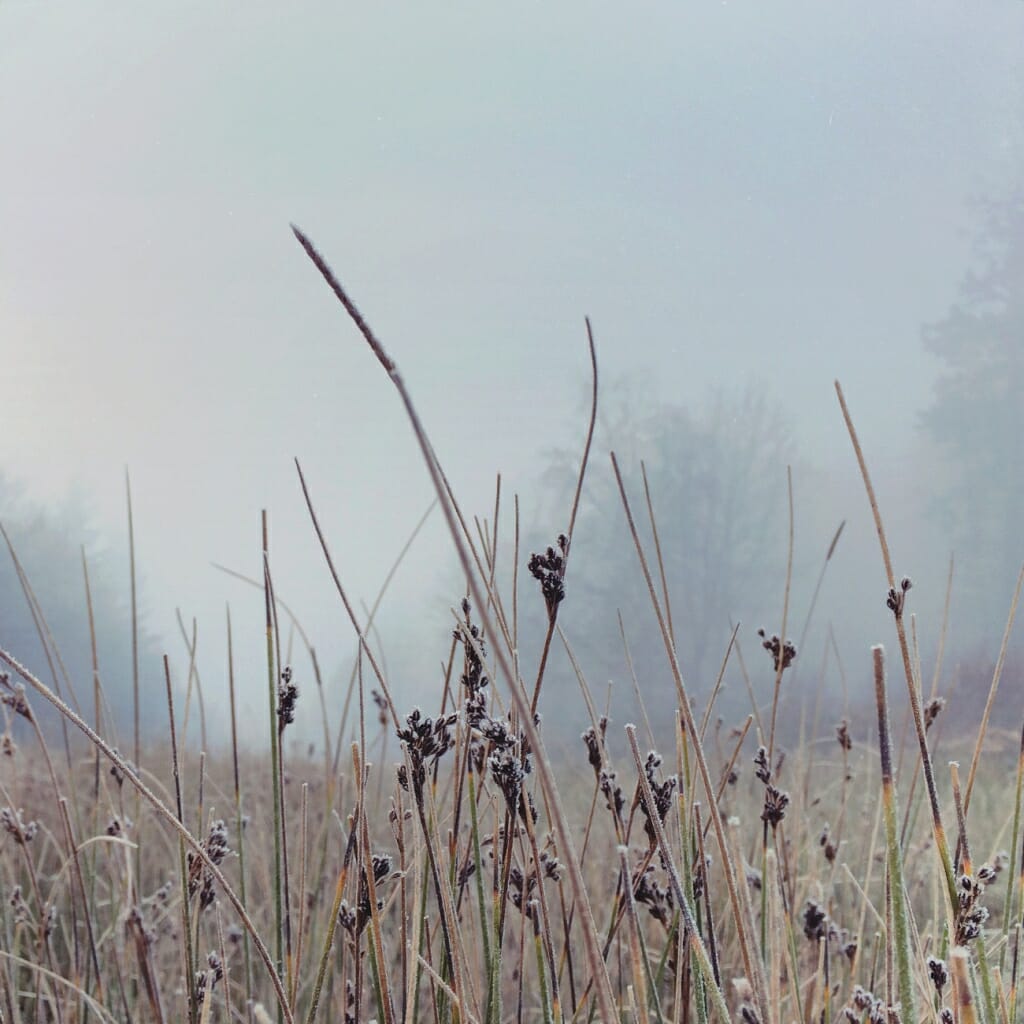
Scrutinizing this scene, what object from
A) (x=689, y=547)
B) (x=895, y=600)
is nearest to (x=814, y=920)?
(x=895, y=600)

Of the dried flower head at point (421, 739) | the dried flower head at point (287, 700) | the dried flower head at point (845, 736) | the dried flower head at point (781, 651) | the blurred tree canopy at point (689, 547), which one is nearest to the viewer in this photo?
the dried flower head at point (421, 739)

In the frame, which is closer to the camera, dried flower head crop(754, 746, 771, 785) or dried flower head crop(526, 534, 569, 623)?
dried flower head crop(526, 534, 569, 623)

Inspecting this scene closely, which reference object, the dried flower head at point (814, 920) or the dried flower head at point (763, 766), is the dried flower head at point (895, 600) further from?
the dried flower head at point (814, 920)

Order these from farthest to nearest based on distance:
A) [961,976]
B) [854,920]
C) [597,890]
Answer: [597,890]
[854,920]
[961,976]

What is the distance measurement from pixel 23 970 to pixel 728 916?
4.69 ft

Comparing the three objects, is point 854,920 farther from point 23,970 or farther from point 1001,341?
point 1001,341

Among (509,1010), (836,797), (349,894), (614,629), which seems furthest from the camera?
(614,629)

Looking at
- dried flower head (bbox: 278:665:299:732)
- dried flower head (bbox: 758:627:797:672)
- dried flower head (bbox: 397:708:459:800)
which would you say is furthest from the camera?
dried flower head (bbox: 758:627:797:672)

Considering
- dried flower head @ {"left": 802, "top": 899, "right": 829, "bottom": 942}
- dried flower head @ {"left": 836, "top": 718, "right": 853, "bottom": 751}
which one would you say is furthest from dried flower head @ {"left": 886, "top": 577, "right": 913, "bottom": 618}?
dried flower head @ {"left": 836, "top": 718, "right": 853, "bottom": 751}

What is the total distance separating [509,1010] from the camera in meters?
1.72

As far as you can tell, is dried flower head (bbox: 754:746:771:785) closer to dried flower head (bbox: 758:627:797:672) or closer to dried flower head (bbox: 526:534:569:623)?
dried flower head (bbox: 758:627:797:672)

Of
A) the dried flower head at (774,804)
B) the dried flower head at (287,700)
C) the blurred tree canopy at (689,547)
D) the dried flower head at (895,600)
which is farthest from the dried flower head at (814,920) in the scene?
the blurred tree canopy at (689,547)

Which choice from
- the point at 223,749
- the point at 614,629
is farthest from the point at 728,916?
the point at 614,629

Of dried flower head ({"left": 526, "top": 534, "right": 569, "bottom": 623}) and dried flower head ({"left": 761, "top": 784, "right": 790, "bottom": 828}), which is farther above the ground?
dried flower head ({"left": 526, "top": 534, "right": 569, "bottom": 623})
